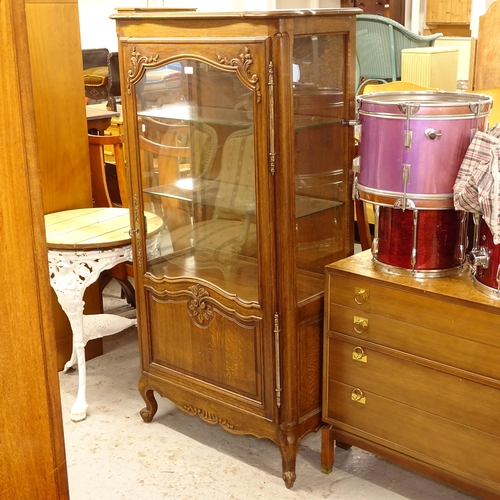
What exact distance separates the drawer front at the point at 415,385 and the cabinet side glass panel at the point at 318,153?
26 centimetres

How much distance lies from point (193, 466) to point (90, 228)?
42.8 inches

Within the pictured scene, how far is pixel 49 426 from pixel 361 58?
7.18 meters

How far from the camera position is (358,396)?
95.0 inches

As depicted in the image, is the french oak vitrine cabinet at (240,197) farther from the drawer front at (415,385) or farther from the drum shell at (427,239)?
the drum shell at (427,239)

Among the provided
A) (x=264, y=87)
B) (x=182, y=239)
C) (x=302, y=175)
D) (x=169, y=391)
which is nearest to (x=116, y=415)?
(x=169, y=391)

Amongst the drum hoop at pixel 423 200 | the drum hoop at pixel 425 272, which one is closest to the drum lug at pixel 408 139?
the drum hoop at pixel 423 200

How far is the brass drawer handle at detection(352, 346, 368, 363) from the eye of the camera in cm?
236

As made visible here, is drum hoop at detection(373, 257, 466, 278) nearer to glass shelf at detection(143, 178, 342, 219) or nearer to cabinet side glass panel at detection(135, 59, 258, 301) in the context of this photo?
glass shelf at detection(143, 178, 342, 219)

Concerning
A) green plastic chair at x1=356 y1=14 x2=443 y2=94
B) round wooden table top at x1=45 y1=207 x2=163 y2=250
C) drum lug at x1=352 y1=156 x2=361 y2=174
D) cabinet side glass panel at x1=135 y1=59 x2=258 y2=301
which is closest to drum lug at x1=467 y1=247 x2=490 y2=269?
drum lug at x1=352 y1=156 x2=361 y2=174

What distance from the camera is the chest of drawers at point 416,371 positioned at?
2092mm

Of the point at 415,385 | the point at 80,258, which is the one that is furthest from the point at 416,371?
the point at 80,258

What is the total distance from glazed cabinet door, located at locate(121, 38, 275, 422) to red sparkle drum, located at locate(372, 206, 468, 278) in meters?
0.41

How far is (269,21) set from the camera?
217cm

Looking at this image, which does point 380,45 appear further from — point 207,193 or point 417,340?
point 417,340
